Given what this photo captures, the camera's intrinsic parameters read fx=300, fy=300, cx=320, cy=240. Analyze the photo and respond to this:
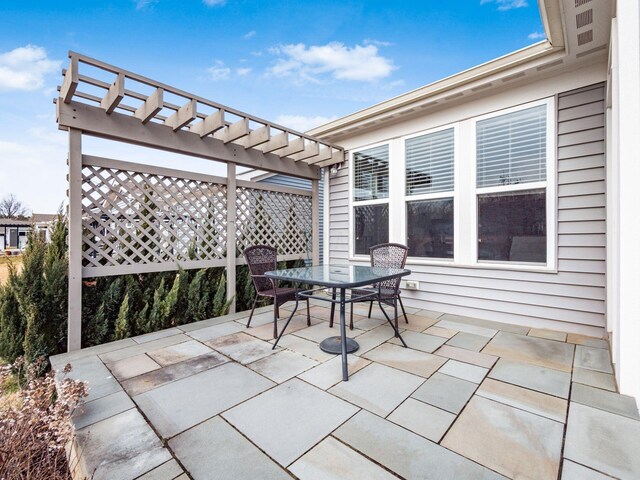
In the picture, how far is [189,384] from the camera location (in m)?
2.18

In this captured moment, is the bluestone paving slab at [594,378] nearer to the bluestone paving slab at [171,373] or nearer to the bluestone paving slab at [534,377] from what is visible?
the bluestone paving slab at [534,377]

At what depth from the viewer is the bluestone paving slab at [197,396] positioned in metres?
1.75

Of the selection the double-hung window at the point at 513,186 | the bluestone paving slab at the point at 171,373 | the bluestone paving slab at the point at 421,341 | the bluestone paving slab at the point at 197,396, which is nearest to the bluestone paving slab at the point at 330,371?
the bluestone paving slab at the point at 197,396

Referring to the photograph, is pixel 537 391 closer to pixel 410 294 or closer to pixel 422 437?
pixel 422 437

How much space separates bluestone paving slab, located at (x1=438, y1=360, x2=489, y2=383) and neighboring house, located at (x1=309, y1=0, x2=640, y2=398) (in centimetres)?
83

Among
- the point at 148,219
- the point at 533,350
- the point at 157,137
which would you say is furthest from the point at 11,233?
the point at 533,350

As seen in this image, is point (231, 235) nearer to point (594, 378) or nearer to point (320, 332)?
point (320, 332)

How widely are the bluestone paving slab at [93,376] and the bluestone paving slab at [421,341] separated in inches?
93.6

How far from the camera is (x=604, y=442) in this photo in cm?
153

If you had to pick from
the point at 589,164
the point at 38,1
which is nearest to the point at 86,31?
the point at 38,1

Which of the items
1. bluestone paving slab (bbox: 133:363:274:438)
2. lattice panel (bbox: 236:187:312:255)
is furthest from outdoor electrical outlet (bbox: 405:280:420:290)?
bluestone paving slab (bbox: 133:363:274:438)

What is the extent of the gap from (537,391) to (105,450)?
103 inches

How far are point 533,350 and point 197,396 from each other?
286 centimetres

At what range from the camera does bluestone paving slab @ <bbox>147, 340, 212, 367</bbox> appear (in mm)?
2605
